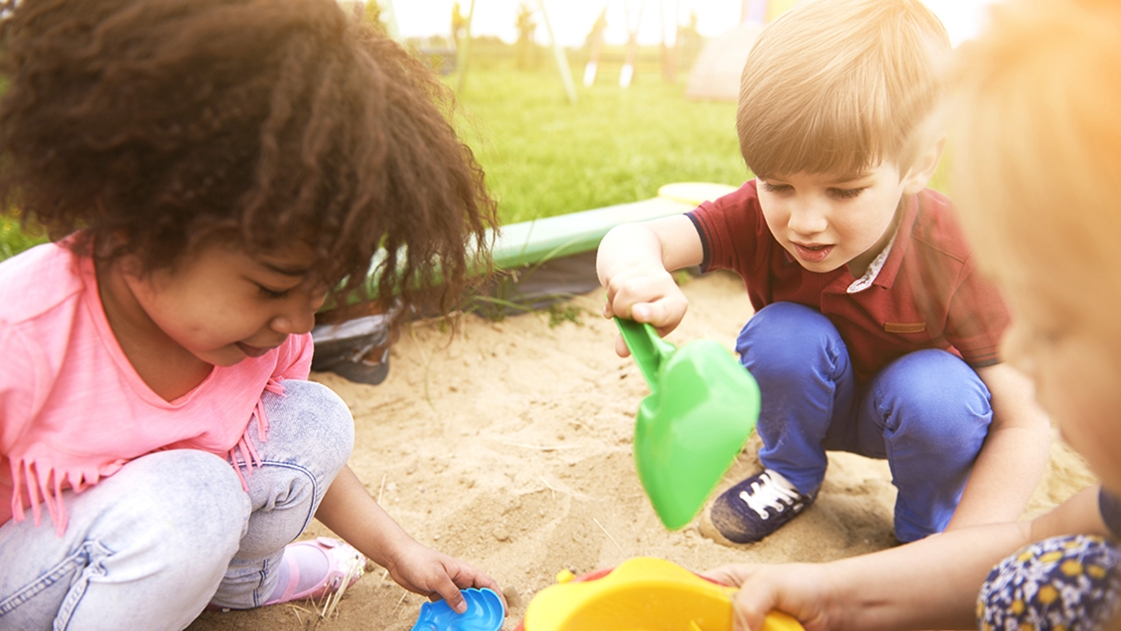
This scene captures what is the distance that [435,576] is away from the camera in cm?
105

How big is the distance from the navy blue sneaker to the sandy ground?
0.08ft

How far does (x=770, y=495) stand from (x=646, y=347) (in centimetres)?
59

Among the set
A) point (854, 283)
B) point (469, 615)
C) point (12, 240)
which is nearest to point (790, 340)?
point (854, 283)

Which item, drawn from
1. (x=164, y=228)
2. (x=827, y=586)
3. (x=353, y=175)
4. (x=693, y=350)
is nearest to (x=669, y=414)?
(x=693, y=350)

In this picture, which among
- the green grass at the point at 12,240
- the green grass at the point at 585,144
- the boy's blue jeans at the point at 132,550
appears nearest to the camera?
the boy's blue jeans at the point at 132,550

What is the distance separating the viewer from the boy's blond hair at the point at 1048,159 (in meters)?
0.50

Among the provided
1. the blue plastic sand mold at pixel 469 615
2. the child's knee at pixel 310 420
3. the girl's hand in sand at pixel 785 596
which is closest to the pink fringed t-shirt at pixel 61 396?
the child's knee at pixel 310 420

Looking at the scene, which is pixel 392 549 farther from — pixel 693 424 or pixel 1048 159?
pixel 1048 159

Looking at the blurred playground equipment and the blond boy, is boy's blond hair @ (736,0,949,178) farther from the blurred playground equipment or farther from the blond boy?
the blurred playground equipment

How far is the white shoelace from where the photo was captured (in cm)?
135

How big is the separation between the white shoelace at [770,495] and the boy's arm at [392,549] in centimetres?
48

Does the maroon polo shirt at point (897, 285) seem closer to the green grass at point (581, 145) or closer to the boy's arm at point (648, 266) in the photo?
the boy's arm at point (648, 266)

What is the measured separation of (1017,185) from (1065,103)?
6 cm

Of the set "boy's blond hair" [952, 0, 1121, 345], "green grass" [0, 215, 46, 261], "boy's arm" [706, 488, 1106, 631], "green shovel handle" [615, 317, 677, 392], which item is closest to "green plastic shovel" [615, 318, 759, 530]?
"green shovel handle" [615, 317, 677, 392]
